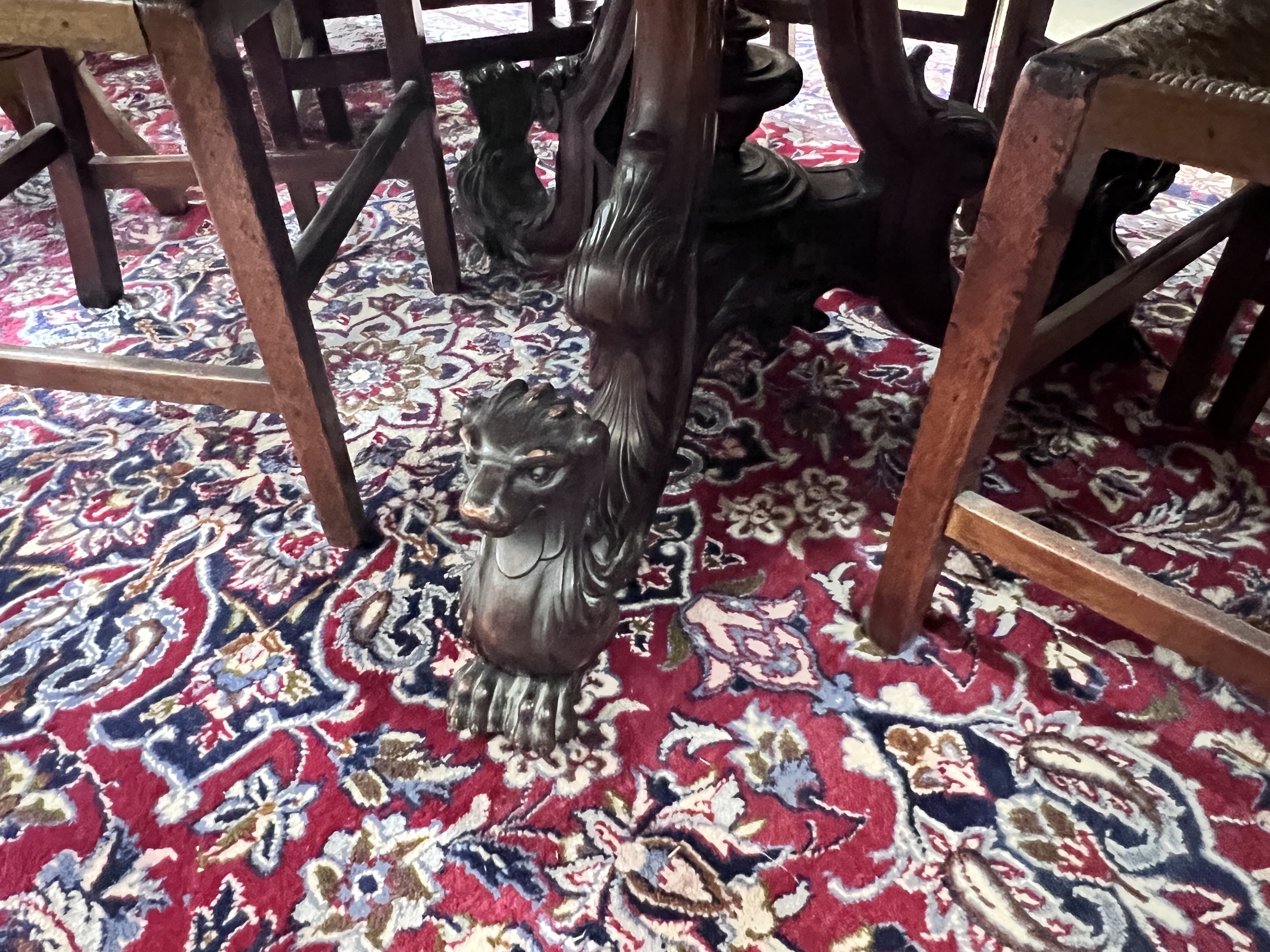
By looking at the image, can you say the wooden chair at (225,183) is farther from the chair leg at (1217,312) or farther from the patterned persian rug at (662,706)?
the chair leg at (1217,312)

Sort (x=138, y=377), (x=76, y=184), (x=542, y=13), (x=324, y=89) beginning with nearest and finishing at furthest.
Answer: (x=138, y=377)
(x=76, y=184)
(x=324, y=89)
(x=542, y=13)

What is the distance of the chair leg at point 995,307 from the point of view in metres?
0.51

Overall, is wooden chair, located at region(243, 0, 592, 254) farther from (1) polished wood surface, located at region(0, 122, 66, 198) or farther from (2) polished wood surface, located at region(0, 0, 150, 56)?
(2) polished wood surface, located at region(0, 0, 150, 56)

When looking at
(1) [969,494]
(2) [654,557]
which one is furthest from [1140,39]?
(2) [654,557]

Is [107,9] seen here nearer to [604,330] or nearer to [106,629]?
[604,330]

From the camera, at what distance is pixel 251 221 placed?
2.19 feet

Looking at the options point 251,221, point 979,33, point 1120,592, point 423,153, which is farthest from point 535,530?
point 979,33

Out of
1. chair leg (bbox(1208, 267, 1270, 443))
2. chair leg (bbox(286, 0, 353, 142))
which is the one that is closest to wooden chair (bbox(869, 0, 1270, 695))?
chair leg (bbox(1208, 267, 1270, 443))

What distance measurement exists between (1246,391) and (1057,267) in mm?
554

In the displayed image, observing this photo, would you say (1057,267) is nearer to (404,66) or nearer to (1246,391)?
(1246,391)

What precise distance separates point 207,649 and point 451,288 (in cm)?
65

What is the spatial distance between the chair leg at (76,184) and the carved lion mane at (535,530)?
0.86 m

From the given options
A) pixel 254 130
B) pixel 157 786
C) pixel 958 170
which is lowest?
pixel 157 786

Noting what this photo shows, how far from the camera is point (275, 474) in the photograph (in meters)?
0.99
